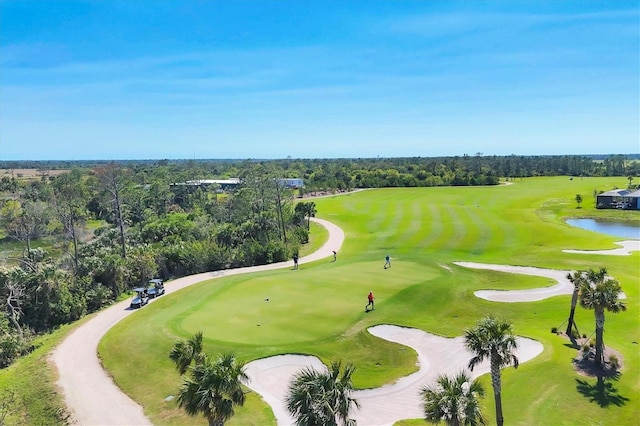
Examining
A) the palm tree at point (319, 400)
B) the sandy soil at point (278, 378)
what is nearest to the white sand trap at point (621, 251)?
the sandy soil at point (278, 378)

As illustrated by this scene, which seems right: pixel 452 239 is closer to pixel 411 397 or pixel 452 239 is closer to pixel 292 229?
pixel 292 229

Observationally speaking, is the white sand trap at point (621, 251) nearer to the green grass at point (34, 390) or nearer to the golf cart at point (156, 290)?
the golf cart at point (156, 290)

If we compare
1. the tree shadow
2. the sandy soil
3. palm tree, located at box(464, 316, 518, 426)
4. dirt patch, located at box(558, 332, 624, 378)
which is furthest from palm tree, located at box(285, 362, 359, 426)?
dirt patch, located at box(558, 332, 624, 378)

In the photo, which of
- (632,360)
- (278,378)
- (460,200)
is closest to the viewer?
(278,378)

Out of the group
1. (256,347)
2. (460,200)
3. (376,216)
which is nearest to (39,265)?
(256,347)

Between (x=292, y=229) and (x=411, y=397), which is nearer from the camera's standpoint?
(x=411, y=397)
